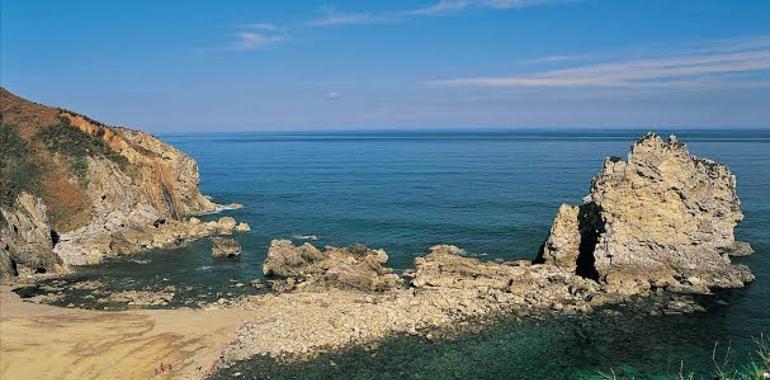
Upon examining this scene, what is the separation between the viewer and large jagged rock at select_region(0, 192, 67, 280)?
186 feet

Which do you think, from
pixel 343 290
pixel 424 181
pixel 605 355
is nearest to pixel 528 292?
pixel 605 355

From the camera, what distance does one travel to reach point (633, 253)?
52.4 m

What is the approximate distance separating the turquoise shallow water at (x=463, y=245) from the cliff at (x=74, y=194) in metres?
5.30

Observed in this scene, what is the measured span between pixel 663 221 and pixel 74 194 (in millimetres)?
67532

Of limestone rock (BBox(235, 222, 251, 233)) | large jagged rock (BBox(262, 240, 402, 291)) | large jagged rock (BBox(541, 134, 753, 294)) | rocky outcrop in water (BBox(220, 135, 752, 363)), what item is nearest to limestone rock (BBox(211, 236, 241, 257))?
large jagged rock (BBox(262, 240, 402, 291))

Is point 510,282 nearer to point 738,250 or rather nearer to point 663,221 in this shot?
point 663,221

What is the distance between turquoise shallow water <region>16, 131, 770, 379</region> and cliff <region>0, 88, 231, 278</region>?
530 centimetres

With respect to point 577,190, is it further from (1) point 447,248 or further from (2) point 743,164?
(2) point 743,164

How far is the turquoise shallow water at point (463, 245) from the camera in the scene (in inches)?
1486

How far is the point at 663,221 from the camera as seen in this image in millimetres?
52656

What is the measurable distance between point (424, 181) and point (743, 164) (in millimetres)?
86627

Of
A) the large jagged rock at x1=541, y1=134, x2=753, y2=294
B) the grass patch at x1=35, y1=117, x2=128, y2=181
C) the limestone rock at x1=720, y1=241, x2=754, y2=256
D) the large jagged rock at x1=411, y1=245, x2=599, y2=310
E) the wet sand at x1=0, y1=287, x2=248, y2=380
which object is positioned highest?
the grass patch at x1=35, y1=117, x2=128, y2=181

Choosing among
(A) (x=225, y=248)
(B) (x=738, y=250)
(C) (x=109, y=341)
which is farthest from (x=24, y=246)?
(B) (x=738, y=250)

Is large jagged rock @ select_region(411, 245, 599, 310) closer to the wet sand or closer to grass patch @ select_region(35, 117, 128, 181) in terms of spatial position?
the wet sand
